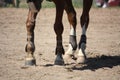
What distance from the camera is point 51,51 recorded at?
9.66 m

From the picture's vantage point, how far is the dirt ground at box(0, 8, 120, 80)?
7273mm

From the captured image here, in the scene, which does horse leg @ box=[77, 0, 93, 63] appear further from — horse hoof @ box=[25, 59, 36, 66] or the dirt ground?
horse hoof @ box=[25, 59, 36, 66]

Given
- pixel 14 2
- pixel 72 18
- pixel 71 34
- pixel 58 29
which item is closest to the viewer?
pixel 58 29

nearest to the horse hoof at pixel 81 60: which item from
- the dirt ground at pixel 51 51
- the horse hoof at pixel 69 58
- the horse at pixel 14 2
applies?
the dirt ground at pixel 51 51

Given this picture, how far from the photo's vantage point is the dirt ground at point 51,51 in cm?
727

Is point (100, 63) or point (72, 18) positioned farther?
point (72, 18)

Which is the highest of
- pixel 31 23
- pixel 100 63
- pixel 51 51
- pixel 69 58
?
pixel 31 23

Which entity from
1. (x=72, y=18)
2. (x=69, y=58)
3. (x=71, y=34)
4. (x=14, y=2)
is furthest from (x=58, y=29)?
(x=14, y=2)

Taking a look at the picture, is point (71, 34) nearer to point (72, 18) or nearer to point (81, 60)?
point (72, 18)

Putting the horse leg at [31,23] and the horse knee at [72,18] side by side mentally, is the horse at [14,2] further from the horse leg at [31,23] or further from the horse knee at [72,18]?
the horse leg at [31,23]

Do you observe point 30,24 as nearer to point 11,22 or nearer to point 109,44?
point 109,44

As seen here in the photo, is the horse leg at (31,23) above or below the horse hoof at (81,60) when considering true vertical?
above

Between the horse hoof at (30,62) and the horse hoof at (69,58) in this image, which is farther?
the horse hoof at (69,58)

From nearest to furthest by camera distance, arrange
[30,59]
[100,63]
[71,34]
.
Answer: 1. [30,59]
2. [100,63]
3. [71,34]
